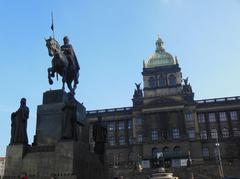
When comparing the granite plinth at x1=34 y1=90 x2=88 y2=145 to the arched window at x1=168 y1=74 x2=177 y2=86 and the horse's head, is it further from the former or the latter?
the arched window at x1=168 y1=74 x2=177 y2=86

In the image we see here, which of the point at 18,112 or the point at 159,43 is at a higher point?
the point at 159,43

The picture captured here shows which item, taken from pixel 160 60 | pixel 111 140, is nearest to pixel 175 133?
pixel 111 140

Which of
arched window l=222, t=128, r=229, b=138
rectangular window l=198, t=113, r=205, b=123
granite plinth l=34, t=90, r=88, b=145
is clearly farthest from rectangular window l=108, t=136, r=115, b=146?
granite plinth l=34, t=90, r=88, b=145

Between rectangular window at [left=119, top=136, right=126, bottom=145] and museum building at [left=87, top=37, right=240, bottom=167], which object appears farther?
rectangular window at [left=119, top=136, right=126, bottom=145]

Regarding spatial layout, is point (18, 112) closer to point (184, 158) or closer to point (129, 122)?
point (184, 158)

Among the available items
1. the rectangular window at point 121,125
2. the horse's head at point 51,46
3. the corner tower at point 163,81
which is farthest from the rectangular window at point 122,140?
the horse's head at point 51,46

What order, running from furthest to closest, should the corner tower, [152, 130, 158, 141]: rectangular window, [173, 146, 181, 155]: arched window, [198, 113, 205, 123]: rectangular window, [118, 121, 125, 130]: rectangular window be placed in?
[118, 121, 125, 130]: rectangular window
the corner tower
[198, 113, 205, 123]: rectangular window
[152, 130, 158, 141]: rectangular window
[173, 146, 181, 155]: arched window

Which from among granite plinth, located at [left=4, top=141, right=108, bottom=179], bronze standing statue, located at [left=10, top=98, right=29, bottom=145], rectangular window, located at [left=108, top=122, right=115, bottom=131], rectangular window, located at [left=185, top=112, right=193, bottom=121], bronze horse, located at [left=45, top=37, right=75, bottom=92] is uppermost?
rectangular window, located at [left=185, top=112, right=193, bottom=121]

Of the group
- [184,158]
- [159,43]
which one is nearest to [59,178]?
[184,158]

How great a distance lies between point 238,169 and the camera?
57.4m

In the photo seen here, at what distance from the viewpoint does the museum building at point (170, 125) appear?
260 feet

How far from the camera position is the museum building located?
260ft

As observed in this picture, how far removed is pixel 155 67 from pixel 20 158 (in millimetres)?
79768

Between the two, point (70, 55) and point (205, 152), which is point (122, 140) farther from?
point (70, 55)
